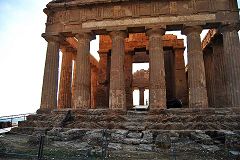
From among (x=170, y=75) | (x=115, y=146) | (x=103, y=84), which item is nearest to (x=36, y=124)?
(x=115, y=146)

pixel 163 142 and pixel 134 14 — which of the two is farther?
pixel 134 14

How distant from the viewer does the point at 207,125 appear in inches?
498

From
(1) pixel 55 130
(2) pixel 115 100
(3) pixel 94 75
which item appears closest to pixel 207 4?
(2) pixel 115 100

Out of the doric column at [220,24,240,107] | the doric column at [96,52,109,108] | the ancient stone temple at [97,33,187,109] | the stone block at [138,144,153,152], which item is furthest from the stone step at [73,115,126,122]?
the doric column at [96,52,109,108]

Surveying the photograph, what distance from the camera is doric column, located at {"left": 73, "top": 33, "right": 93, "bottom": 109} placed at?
1616cm

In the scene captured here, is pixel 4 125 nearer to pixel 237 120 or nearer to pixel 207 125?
pixel 207 125

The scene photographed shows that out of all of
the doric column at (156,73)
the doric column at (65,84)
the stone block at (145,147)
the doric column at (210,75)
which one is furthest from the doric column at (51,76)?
the doric column at (210,75)

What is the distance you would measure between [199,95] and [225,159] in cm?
722

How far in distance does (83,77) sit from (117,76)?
2445 mm

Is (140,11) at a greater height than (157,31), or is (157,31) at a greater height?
(140,11)

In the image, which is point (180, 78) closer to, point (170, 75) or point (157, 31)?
point (170, 75)

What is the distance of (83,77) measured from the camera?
1655cm

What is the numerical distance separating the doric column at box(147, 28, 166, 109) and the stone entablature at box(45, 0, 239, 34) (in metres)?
0.98

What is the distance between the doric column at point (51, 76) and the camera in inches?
659
